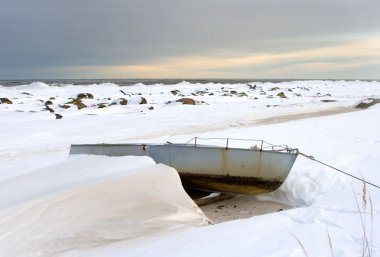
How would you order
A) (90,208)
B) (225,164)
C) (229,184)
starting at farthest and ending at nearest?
(229,184)
(225,164)
(90,208)

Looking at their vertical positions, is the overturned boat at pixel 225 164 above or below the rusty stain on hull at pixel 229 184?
above

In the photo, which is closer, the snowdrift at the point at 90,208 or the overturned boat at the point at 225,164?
the snowdrift at the point at 90,208

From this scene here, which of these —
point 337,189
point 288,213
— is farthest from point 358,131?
point 288,213

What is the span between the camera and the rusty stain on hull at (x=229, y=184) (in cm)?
648

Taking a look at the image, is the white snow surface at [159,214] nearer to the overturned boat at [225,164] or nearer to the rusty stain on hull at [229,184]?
the rusty stain on hull at [229,184]

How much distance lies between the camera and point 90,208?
4.68 meters

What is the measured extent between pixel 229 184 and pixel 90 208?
105 inches

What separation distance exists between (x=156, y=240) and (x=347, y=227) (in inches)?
85.6

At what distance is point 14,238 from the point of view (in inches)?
157

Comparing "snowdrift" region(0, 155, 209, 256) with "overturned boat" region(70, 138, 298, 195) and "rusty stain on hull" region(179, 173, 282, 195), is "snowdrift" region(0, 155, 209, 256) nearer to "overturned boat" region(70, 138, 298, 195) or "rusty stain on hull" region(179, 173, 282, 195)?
"overturned boat" region(70, 138, 298, 195)

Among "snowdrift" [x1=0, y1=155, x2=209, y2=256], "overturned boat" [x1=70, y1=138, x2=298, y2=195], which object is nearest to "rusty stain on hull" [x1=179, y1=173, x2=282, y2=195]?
"overturned boat" [x1=70, y1=138, x2=298, y2=195]

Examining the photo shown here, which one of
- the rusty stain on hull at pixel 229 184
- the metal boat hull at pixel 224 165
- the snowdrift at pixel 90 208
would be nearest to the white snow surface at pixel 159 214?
the snowdrift at pixel 90 208

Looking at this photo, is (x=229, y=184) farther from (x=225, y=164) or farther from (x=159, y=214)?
(x=159, y=214)

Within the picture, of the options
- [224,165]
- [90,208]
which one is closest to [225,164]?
[224,165]
